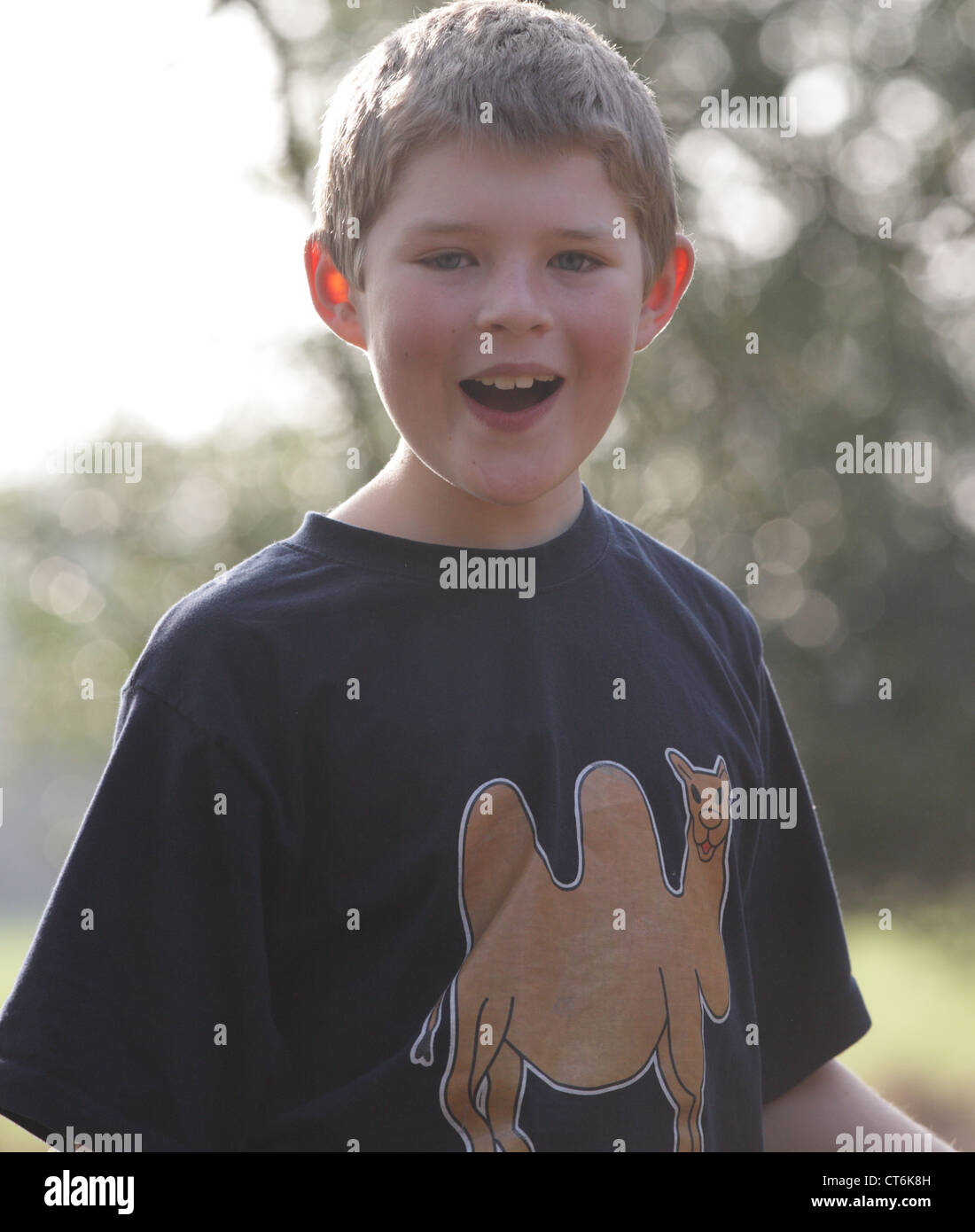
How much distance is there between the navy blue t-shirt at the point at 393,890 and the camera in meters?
0.77

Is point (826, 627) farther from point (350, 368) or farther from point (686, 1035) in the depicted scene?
point (686, 1035)

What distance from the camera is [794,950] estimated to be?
1047 millimetres

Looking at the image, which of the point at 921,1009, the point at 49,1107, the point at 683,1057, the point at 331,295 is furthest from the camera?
the point at 921,1009

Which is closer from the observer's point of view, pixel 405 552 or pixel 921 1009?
pixel 405 552

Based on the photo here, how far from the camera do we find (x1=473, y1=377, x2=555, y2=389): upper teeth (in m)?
0.88

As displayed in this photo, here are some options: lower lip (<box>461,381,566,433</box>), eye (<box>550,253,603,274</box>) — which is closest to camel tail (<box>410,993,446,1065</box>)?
lower lip (<box>461,381,566,433</box>)

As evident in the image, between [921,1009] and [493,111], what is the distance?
3.67 m

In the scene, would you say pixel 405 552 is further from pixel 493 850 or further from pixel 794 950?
pixel 794 950

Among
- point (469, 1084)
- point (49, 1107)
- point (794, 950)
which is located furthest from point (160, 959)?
point (794, 950)

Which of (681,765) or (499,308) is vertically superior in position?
(499,308)

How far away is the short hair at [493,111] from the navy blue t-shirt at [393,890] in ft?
0.84

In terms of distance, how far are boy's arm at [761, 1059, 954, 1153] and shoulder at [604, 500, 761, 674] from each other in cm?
36

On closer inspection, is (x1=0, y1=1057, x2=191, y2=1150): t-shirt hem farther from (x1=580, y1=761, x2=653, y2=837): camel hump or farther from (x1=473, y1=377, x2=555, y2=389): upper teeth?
(x1=473, y1=377, x2=555, y2=389): upper teeth

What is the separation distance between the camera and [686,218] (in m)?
3.16
